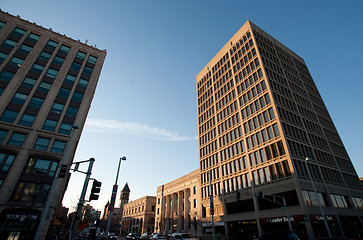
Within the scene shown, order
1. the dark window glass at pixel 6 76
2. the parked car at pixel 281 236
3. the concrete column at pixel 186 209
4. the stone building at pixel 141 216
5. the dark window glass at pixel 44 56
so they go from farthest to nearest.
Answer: the stone building at pixel 141 216
the concrete column at pixel 186 209
the dark window glass at pixel 44 56
the dark window glass at pixel 6 76
the parked car at pixel 281 236

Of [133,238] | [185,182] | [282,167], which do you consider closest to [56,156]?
[133,238]

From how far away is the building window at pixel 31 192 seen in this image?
86.8 ft

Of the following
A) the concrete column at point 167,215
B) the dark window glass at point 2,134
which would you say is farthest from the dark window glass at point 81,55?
the concrete column at point 167,215

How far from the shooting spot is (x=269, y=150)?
122 ft

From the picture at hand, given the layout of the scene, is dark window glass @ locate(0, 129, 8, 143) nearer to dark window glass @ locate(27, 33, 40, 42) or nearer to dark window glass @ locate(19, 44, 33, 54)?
dark window glass @ locate(19, 44, 33, 54)

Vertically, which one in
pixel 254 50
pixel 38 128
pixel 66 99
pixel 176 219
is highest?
pixel 254 50

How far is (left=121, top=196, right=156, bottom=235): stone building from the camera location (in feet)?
274

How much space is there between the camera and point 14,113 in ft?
102

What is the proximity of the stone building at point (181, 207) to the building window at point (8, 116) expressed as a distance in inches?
1508

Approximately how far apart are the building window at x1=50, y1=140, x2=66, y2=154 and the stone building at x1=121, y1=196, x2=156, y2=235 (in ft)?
210

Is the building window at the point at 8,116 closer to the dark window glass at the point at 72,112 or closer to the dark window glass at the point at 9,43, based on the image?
the dark window glass at the point at 72,112

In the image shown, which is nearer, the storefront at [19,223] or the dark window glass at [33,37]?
Result: the storefront at [19,223]

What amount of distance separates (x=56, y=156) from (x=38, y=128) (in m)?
5.64

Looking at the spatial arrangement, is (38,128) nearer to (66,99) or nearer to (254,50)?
(66,99)
